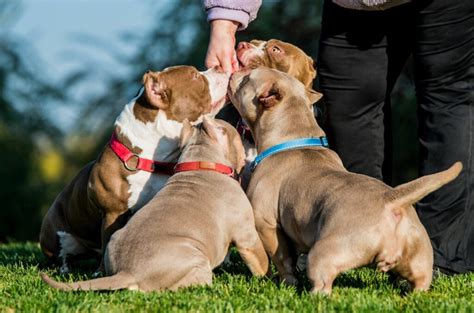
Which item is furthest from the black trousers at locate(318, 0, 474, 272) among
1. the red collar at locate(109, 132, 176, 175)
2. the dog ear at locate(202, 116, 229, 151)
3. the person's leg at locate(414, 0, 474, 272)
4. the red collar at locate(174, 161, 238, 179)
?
the red collar at locate(109, 132, 176, 175)

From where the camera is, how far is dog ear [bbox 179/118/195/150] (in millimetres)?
6617

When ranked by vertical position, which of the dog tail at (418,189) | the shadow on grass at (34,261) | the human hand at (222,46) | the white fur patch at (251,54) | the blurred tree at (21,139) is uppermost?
the human hand at (222,46)

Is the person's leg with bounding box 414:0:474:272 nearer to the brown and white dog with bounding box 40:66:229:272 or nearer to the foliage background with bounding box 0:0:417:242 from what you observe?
Answer: the brown and white dog with bounding box 40:66:229:272

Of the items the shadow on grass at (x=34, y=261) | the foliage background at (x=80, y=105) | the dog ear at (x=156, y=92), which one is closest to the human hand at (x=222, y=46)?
the dog ear at (x=156, y=92)

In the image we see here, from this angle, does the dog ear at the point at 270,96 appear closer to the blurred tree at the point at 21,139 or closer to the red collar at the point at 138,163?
the red collar at the point at 138,163

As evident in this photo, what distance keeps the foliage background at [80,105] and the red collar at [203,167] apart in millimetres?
11094

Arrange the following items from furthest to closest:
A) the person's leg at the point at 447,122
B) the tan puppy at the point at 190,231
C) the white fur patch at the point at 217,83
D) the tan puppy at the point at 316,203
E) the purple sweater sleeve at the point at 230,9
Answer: the white fur patch at the point at 217,83 → the purple sweater sleeve at the point at 230,9 → the person's leg at the point at 447,122 → the tan puppy at the point at 190,231 → the tan puppy at the point at 316,203

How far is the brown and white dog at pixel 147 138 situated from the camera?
6.84 m

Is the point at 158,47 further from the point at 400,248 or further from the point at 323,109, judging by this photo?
the point at 400,248

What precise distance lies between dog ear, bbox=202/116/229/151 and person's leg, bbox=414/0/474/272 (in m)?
1.45

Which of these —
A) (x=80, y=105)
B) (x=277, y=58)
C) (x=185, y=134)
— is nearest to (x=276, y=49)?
(x=277, y=58)

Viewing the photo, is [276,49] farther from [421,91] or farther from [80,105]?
[80,105]

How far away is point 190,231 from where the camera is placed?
5.65m

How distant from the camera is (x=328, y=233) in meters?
5.23
